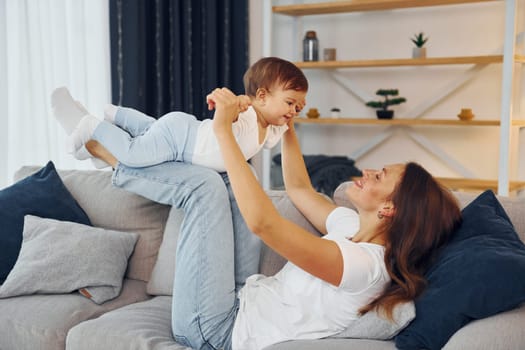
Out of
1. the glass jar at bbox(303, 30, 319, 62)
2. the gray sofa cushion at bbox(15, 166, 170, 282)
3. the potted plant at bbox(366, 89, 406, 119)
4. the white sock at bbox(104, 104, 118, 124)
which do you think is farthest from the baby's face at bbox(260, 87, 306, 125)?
the glass jar at bbox(303, 30, 319, 62)

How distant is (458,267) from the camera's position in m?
1.59

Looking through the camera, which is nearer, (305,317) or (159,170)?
(305,317)

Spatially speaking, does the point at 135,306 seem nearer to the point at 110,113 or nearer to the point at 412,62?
the point at 110,113

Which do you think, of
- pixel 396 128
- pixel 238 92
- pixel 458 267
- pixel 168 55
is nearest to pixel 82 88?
pixel 168 55

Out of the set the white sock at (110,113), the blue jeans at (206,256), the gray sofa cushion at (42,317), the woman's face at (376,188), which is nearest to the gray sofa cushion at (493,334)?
the woman's face at (376,188)

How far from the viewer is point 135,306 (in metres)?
2.14

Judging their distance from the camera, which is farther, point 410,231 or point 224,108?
point 224,108

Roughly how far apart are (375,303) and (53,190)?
1.40 meters

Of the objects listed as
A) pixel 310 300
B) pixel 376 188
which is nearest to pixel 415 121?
pixel 376 188

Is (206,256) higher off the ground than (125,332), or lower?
higher

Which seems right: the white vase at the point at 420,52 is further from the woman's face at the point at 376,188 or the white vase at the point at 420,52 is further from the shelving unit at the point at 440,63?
the woman's face at the point at 376,188

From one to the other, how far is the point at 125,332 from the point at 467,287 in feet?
3.07

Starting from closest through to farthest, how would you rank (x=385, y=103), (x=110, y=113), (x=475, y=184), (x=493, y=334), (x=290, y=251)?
(x=493, y=334) < (x=290, y=251) < (x=110, y=113) < (x=475, y=184) < (x=385, y=103)

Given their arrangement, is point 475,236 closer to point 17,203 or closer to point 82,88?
point 17,203
